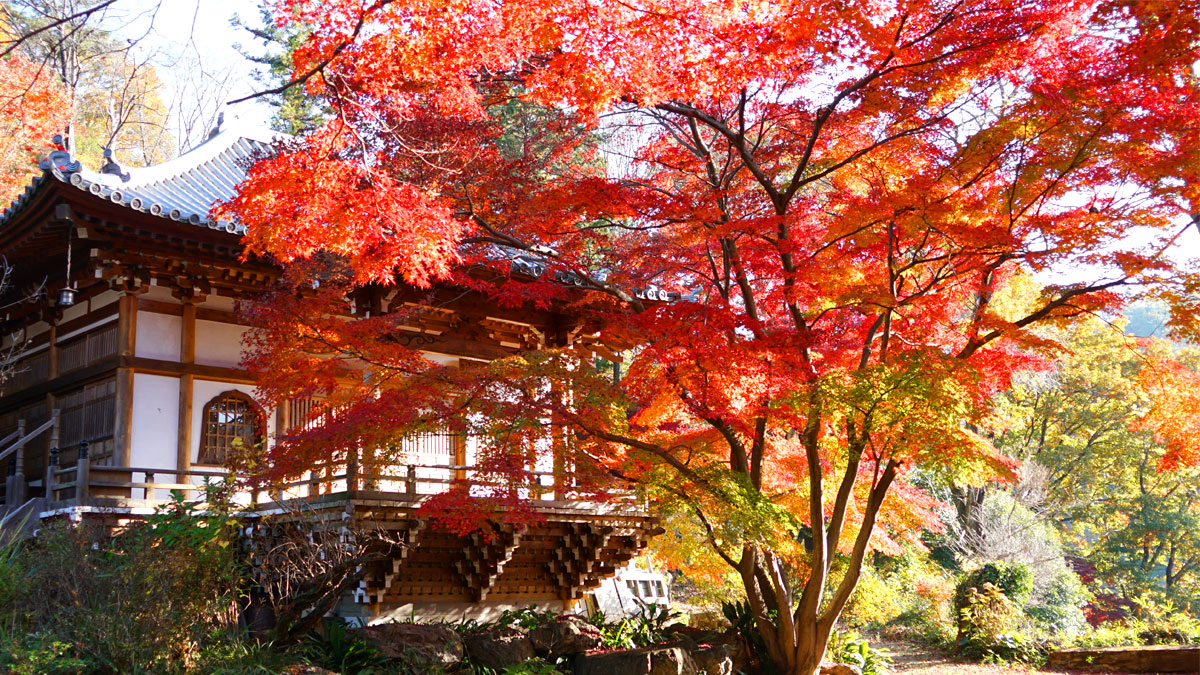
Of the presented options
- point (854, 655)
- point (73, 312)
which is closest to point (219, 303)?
point (73, 312)

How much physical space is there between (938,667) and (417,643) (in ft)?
32.0

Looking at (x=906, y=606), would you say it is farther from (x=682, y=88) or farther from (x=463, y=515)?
(x=682, y=88)

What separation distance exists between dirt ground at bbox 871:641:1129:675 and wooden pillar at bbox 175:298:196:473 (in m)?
11.0

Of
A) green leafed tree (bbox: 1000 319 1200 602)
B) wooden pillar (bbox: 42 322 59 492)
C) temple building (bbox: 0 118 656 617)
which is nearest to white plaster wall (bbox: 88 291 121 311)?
temple building (bbox: 0 118 656 617)

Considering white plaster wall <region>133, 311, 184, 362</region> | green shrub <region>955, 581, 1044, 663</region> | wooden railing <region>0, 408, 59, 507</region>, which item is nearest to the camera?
white plaster wall <region>133, 311, 184, 362</region>

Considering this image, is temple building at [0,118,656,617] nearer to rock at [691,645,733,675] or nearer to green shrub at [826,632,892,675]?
rock at [691,645,733,675]

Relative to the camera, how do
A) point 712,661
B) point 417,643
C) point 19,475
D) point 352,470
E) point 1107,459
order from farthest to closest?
point 1107,459 < point 19,475 < point 712,661 < point 352,470 < point 417,643

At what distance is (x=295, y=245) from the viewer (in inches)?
332

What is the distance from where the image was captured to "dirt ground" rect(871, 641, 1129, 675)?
14.6 meters

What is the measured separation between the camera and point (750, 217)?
32.9 feet

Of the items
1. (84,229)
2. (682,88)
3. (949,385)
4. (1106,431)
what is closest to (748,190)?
(682,88)

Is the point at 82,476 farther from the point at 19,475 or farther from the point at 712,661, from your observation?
the point at 712,661

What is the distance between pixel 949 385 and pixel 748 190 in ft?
11.3

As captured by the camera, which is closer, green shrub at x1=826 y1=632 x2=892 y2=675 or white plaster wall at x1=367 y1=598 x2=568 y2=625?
white plaster wall at x1=367 y1=598 x2=568 y2=625
